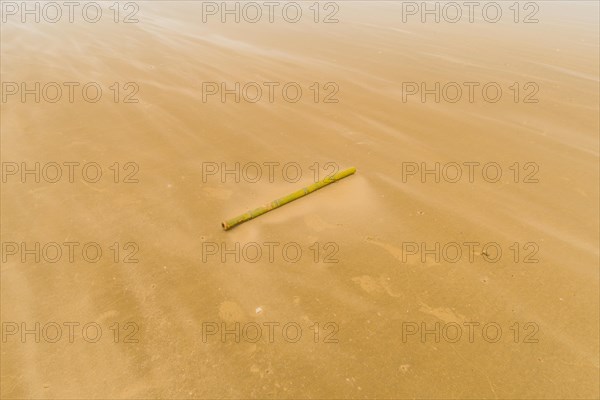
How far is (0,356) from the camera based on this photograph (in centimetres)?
290

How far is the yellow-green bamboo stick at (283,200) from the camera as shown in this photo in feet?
13.3

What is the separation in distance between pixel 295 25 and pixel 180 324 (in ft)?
36.4

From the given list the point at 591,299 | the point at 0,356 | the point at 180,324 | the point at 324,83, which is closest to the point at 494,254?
the point at 591,299

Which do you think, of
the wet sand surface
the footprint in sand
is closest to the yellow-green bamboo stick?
the wet sand surface

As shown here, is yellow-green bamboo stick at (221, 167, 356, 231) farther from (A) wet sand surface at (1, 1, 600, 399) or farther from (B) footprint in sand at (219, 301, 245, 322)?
(B) footprint in sand at (219, 301, 245, 322)

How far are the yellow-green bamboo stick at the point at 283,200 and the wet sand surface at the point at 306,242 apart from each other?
0.32 ft

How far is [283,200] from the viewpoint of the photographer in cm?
435

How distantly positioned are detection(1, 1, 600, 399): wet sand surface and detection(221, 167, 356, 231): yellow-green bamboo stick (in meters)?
0.10

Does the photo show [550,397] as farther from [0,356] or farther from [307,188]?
[0,356]

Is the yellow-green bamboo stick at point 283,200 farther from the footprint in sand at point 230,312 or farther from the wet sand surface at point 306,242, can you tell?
the footprint in sand at point 230,312

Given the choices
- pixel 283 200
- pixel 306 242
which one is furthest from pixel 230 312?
→ pixel 283 200

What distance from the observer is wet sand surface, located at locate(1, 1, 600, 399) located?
2.84 m

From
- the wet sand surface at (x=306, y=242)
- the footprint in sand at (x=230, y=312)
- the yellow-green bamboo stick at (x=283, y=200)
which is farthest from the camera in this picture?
the yellow-green bamboo stick at (x=283, y=200)

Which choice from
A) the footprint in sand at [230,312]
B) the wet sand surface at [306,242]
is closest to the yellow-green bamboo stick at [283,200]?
the wet sand surface at [306,242]
